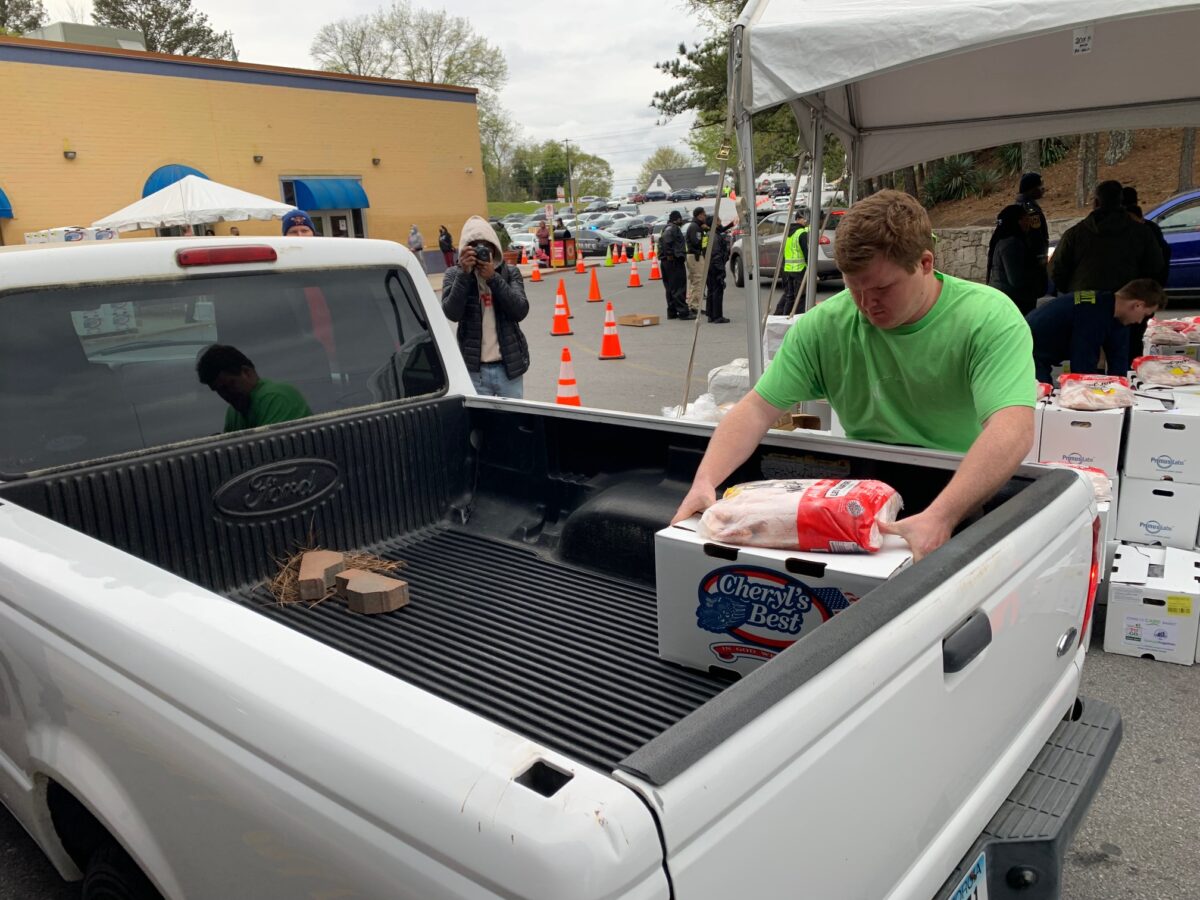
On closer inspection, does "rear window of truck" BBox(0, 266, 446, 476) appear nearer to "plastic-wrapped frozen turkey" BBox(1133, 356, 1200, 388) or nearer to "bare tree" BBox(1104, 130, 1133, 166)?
"plastic-wrapped frozen turkey" BBox(1133, 356, 1200, 388)

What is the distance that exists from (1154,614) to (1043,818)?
2.80 metres

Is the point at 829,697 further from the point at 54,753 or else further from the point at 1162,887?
the point at 1162,887

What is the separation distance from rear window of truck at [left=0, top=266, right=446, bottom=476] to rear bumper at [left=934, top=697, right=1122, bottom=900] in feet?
8.73

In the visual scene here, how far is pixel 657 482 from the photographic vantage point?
335 centimetres

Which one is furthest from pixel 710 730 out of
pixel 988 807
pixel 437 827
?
pixel 988 807

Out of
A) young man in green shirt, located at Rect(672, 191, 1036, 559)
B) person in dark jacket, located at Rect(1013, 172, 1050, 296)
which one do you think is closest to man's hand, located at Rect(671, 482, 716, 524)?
young man in green shirt, located at Rect(672, 191, 1036, 559)

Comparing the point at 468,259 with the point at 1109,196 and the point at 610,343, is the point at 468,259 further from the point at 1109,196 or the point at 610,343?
the point at 610,343

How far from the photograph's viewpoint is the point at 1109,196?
7324 mm

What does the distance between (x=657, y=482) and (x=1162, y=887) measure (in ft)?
6.62

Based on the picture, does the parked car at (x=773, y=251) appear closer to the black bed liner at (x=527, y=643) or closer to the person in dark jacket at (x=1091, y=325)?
the person in dark jacket at (x=1091, y=325)

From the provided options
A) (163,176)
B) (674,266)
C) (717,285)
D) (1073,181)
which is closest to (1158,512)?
(717,285)

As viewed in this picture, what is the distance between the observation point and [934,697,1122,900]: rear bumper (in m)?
1.84

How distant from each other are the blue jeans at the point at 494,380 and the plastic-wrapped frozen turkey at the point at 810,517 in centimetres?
425

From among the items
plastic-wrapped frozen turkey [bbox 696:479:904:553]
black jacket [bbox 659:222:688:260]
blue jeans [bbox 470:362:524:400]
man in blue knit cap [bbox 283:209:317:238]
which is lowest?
blue jeans [bbox 470:362:524:400]
